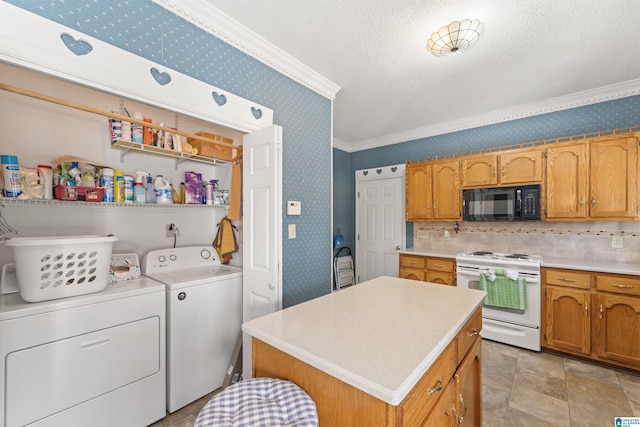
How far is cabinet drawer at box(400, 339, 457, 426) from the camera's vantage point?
801 mm

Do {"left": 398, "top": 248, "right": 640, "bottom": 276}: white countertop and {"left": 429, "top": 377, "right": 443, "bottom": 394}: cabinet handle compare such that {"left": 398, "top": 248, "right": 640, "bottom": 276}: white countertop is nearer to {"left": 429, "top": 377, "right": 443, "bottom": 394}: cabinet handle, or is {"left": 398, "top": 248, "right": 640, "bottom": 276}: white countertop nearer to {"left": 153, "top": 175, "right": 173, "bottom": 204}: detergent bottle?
{"left": 429, "top": 377, "right": 443, "bottom": 394}: cabinet handle

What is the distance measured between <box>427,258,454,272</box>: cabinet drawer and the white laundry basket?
→ 128 inches

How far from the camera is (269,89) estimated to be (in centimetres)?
214

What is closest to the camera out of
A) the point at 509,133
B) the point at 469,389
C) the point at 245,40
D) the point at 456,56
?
the point at 469,389

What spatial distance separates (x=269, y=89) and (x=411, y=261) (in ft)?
8.86

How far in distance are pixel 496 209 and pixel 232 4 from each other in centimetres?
322

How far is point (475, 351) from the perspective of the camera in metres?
1.49

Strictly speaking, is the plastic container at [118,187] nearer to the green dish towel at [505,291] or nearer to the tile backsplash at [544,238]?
the green dish towel at [505,291]

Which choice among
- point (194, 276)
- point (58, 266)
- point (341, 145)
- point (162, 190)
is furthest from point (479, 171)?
point (58, 266)

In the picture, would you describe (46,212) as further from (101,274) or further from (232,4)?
(232,4)

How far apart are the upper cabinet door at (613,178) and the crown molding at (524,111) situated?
1.99 ft

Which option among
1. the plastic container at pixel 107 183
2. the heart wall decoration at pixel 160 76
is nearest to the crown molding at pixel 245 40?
the heart wall decoration at pixel 160 76

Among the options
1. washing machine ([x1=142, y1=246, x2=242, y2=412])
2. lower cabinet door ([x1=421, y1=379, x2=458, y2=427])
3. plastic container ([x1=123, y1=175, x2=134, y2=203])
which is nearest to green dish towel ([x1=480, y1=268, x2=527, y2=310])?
lower cabinet door ([x1=421, y1=379, x2=458, y2=427])

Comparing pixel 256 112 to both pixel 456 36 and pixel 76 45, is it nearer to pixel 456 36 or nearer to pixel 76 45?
pixel 76 45
